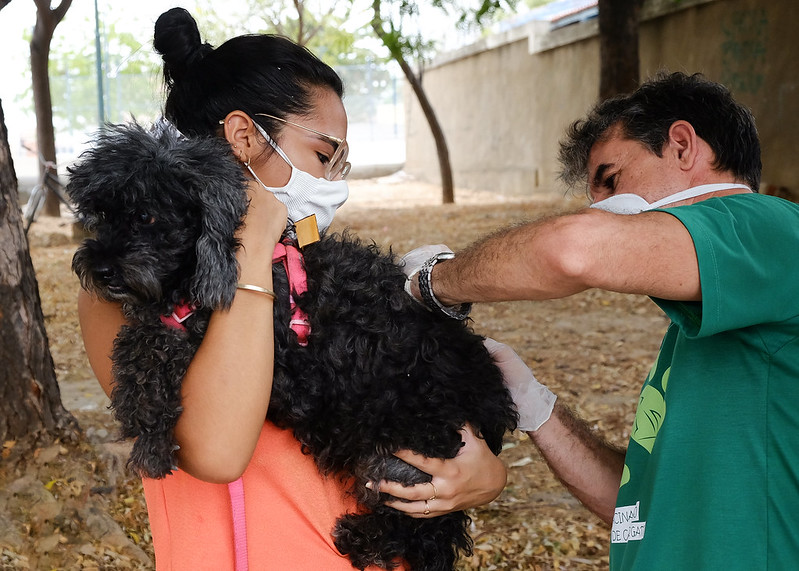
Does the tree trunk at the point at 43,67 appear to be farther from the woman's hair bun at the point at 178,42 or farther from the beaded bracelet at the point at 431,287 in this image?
the beaded bracelet at the point at 431,287

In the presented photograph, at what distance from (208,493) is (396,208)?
47.5ft

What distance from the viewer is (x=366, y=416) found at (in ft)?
6.18

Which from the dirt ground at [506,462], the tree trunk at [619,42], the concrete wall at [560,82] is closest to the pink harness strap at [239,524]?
the dirt ground at [506,462]

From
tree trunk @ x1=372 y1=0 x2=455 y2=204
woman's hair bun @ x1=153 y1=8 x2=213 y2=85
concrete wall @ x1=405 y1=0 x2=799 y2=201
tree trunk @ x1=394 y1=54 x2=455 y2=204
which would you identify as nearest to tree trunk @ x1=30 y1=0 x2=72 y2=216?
tree trunk @ x1=372 y1=0 x2=455 y2=204

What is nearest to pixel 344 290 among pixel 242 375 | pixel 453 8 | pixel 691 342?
pixel 242 375

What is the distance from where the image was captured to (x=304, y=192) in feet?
6.64

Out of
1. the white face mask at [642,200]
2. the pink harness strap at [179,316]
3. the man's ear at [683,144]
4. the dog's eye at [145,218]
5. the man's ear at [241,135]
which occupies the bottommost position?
the pink harness strap at [179,316]

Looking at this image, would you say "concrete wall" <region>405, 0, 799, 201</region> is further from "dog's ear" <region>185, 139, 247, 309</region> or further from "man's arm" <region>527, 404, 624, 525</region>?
"dog's ear" <region>185, 139, 247, 309</region>

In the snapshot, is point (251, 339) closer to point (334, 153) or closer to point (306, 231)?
point (306, 231)

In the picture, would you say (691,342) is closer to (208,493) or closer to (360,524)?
(360,524)

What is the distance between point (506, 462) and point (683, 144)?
112 inches

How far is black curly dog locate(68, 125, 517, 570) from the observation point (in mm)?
1724

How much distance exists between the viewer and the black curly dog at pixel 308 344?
1724 mm

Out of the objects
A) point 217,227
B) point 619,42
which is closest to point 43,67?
point 619,42
